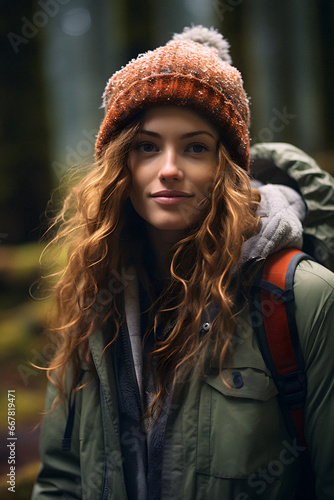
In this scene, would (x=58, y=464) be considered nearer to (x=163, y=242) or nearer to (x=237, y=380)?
(x=237, y=380)

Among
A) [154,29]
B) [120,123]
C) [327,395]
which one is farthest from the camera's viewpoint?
[154,29]

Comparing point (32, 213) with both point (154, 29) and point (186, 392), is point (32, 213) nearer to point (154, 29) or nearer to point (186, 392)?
point (154, 29)

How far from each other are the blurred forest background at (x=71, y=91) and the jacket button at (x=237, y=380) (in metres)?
1.18

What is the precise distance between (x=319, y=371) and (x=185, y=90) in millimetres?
864

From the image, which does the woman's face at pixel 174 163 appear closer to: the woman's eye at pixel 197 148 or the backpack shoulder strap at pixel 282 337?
the woman's eye at pixel 197 148

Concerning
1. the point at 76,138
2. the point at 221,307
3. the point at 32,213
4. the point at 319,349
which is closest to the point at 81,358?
the point at 221,307

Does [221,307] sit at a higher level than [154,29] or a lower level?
lower

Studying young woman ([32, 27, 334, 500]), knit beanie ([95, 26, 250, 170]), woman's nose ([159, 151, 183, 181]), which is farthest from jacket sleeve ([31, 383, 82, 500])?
knit beanie ([95, 26, 250, 170])

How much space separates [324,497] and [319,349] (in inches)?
15.7

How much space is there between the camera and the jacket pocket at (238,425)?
972mm

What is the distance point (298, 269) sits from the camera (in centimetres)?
105

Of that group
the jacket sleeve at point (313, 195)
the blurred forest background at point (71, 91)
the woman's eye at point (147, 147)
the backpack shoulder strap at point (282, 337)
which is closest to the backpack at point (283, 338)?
the backpack shoulder strap at point (282, 337)

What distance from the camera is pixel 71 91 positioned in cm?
210

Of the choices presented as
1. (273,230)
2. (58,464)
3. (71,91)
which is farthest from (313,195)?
(71,91)
